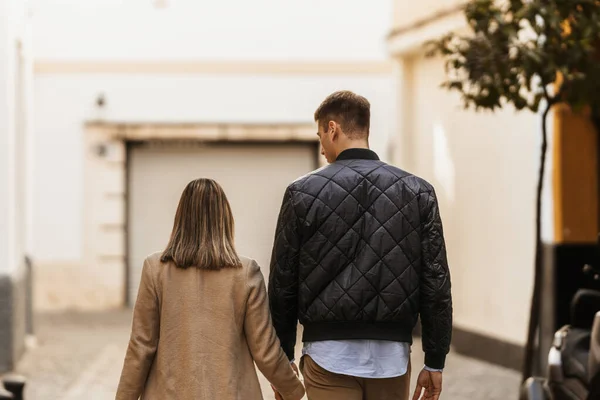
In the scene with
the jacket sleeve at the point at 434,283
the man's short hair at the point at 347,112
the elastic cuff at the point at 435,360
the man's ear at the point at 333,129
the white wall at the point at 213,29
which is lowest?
the elastic cuff at the point at 435,360

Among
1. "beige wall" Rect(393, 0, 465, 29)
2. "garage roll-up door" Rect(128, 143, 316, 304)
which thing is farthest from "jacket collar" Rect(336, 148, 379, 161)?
"garage roll-up door" Rect(128, 143, 316, 304)

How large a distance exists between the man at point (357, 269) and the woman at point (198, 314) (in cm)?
16

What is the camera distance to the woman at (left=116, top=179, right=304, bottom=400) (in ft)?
15.4

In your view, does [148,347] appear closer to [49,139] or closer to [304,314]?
[304,314]

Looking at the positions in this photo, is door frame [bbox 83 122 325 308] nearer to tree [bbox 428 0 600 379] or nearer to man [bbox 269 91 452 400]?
tree [bbox 428 0 600 379]

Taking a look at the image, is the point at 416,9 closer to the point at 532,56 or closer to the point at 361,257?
the point at 532,56

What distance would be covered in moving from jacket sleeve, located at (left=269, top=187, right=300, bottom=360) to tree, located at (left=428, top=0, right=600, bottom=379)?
11.5 feet

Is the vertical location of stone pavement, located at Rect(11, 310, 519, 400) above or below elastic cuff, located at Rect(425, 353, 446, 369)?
below

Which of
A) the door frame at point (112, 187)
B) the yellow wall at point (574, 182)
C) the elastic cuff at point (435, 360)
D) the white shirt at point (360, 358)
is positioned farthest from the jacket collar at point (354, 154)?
the door frame at point (112, 187)

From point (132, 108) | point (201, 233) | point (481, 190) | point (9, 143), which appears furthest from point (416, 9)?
point (201, 233)

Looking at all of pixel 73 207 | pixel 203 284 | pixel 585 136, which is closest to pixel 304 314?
pixel 203 284

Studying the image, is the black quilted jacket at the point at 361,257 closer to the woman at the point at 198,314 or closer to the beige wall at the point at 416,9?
the woman at the point at 198,314

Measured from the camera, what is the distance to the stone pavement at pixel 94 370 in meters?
10.2

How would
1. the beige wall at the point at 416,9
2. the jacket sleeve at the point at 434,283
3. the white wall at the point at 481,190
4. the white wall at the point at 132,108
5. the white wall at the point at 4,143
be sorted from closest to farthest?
the jacket sleeve at the point at 434,283 < the white wall at the point at 4,143 < the white wall at the point at 481,190 < the beige wall at the point at 416,9 < the white wall at the point at 132,108
